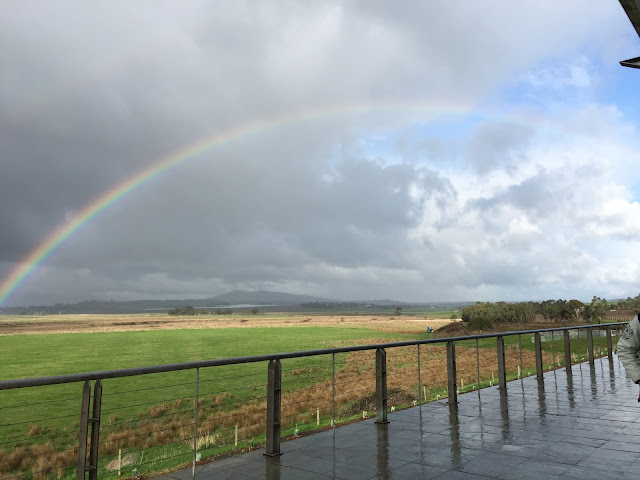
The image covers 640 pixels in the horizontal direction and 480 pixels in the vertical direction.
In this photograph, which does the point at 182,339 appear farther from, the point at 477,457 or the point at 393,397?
the point at 477,457

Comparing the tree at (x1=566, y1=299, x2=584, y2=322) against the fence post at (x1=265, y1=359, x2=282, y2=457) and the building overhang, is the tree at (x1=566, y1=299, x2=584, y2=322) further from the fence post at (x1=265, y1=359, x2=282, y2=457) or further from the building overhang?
the fence post at (x1=265, y1=359, x2=282, y2=457)

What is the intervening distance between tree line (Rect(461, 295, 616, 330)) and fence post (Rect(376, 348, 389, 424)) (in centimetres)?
9414

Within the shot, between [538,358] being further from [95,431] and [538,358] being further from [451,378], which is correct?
[95,431]

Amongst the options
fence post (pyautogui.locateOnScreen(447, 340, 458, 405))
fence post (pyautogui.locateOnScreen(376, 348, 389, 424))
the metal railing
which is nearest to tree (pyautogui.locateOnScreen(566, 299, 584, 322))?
the metal railing

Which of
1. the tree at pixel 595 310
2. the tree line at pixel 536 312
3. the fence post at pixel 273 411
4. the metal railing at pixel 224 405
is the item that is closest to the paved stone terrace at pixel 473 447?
the fence post at pixel 273 411

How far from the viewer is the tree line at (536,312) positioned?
318 ft

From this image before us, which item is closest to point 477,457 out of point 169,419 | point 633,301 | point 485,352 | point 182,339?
point 169,419

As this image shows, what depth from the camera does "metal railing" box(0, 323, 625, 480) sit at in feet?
15.9

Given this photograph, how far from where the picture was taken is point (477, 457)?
4.77m

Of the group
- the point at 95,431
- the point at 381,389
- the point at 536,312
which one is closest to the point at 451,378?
the point at 381,389

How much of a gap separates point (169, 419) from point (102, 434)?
16.9 feet

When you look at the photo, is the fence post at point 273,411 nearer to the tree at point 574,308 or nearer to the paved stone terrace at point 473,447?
the paved stone terrace at point 473,447

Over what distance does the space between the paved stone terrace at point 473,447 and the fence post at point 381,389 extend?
17cm

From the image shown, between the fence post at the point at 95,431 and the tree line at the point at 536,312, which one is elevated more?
the fence post at the point at 95,431
